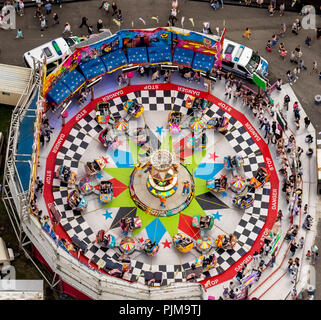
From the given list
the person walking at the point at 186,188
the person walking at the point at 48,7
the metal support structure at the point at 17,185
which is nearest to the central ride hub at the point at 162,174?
the person walking at the point at 186,188

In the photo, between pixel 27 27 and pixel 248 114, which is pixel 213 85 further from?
pixel 27 27

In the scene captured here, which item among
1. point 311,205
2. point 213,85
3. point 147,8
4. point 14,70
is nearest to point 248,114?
point 213,85

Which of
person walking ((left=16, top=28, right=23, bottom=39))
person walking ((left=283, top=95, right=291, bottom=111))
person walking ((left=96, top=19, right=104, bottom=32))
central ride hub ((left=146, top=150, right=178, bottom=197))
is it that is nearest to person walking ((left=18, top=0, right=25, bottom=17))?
person walking ((left=16, top=28, right=23, bottom=39))

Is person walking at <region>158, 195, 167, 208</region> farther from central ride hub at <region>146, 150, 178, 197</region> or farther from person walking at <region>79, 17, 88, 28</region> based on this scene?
person walking at <region>79, 17, 88, 28</region>

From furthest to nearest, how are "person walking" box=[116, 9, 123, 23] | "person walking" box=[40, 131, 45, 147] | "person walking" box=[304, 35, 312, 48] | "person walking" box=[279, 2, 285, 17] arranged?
"person walking" box=[279, 2, 285, 17], "person walking" box=[116, 9, 123, 23], "person walking" box=[304, 35, 312, 48], "person walking" box=[40, 131, 45, 147]

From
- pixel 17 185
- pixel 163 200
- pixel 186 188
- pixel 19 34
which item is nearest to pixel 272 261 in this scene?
pixel 186 188

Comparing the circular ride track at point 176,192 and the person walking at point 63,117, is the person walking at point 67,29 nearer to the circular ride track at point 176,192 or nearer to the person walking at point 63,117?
the circular ride track at point 176,192

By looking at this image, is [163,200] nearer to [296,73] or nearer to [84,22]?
[296,73]
